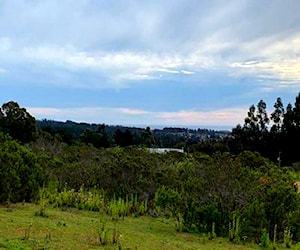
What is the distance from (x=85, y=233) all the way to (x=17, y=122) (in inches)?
964

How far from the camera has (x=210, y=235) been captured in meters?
10.2

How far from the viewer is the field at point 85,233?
8125 mm

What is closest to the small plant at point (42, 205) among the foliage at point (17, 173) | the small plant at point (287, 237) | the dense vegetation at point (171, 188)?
the dense vegetation at point (171, 188)

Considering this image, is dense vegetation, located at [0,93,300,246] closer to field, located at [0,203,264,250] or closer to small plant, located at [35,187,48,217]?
small plant, located at [35,187,48,217]

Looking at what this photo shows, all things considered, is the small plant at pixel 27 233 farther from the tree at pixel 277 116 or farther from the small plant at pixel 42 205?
the tree at pixel 277 116

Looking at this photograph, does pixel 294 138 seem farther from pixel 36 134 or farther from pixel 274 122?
pixel 36 134

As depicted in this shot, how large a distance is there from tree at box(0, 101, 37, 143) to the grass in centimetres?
2012

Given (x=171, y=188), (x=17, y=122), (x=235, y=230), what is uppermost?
(x=17, y=122)

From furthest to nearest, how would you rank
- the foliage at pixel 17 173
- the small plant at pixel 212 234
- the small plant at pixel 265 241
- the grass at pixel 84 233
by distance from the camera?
the foliage at pixel 17 173
the small plant at pixel 212 234
the small plant at pixel 265 241
the grass at pixel 84 233

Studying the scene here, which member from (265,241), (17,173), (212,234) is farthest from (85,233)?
(17,173)

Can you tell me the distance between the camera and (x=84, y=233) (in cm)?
921

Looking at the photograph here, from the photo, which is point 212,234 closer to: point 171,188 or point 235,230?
point 235,230

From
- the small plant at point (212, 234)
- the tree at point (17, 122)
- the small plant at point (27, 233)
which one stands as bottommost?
the small plant at point (212, 234)

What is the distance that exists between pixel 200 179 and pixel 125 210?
2022 millimetres
